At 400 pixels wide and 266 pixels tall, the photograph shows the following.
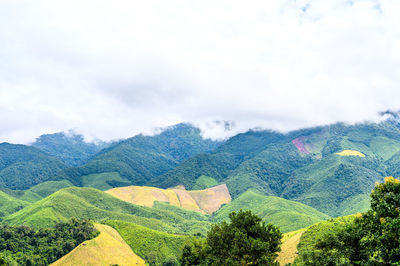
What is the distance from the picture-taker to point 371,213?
156 ft

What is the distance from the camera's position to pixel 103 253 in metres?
142

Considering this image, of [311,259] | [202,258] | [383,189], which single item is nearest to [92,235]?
[202,258]

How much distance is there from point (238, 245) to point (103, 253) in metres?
99.3

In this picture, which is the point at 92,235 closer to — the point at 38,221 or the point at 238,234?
the point at 38,221

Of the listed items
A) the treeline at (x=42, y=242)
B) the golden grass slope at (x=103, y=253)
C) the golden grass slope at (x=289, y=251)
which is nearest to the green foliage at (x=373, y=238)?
the golden grass slope at (x=289, y=251)

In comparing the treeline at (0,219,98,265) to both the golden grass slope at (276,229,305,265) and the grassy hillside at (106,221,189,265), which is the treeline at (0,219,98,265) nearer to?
the grassy hillside at (106,221,189,265)

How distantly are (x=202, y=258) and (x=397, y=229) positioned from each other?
4517 centimetres

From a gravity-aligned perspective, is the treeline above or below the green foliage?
below

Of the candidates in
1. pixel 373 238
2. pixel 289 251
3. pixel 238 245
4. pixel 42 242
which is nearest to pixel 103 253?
pixel 42 242

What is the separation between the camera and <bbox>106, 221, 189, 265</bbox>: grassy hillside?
15925 centimetres

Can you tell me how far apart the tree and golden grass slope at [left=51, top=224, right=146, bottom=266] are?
76131mm

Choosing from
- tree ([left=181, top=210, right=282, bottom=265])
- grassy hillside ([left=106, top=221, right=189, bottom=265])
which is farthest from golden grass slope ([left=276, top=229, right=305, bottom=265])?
grassy hillside ([left=106, top=221, right=189, bottom=265])

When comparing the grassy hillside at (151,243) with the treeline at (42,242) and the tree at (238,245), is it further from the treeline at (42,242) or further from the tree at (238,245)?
the tree at (238,245)

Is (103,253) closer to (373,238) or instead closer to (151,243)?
(151,243)
